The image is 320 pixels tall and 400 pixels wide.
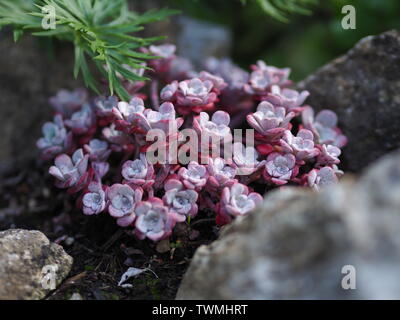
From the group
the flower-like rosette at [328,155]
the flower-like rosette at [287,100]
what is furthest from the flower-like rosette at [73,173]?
the flower-like rosette at [328,155]

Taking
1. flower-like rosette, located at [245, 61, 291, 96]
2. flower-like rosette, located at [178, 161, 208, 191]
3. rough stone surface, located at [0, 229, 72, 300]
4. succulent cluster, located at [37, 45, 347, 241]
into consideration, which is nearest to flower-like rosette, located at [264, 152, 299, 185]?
succulent cluster, located at [37, 45, 347, 241]

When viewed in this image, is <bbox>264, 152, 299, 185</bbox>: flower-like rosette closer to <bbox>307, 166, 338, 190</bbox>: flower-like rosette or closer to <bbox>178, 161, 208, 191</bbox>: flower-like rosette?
<bbox>307, 166, 338, 190</bbox>: flower-like rosette

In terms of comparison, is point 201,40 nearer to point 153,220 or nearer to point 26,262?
point 153,220

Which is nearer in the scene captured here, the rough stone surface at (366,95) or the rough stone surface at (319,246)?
the rough stone surface at (319,246)

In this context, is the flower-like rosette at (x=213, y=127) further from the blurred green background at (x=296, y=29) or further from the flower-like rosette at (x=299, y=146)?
the blurred green background at (x=296, y=29)

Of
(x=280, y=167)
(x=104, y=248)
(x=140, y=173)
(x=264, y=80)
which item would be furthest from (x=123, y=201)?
(x=264, y=80)

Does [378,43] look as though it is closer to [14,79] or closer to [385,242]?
[385,242]
